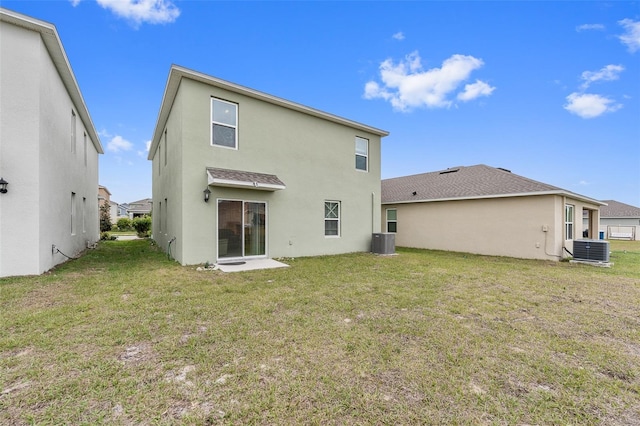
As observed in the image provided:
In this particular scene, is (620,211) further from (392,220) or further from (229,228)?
(229,228)

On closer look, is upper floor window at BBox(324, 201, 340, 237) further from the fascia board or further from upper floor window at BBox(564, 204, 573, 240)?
upper floor window at BBox(564, 204, 573, 240)

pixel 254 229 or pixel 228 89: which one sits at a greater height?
pixel 228 89

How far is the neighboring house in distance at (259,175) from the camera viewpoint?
8242mm

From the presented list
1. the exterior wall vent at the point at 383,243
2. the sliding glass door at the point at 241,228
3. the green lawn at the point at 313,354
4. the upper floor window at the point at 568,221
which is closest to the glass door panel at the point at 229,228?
the sliding glass door at the point at 241,228

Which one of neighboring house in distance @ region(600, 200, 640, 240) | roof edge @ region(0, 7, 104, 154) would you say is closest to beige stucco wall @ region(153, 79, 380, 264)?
roof edge @ region(0, 7, 104, 154)

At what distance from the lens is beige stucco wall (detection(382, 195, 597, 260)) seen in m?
10.8

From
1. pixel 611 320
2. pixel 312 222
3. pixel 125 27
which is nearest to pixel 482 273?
pixel 611 320

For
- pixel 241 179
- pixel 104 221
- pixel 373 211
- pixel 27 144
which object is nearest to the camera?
pixel 27 144

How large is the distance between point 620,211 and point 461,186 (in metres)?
31.3

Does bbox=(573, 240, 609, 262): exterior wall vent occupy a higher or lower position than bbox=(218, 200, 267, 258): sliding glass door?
lower

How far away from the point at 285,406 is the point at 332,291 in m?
3.53

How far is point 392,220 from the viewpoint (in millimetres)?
16500

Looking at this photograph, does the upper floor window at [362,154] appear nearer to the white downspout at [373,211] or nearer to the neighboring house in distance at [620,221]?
the white downspout at [373,211]

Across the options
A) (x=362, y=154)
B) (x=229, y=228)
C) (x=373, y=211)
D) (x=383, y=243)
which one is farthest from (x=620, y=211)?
(x=229, y=228)
